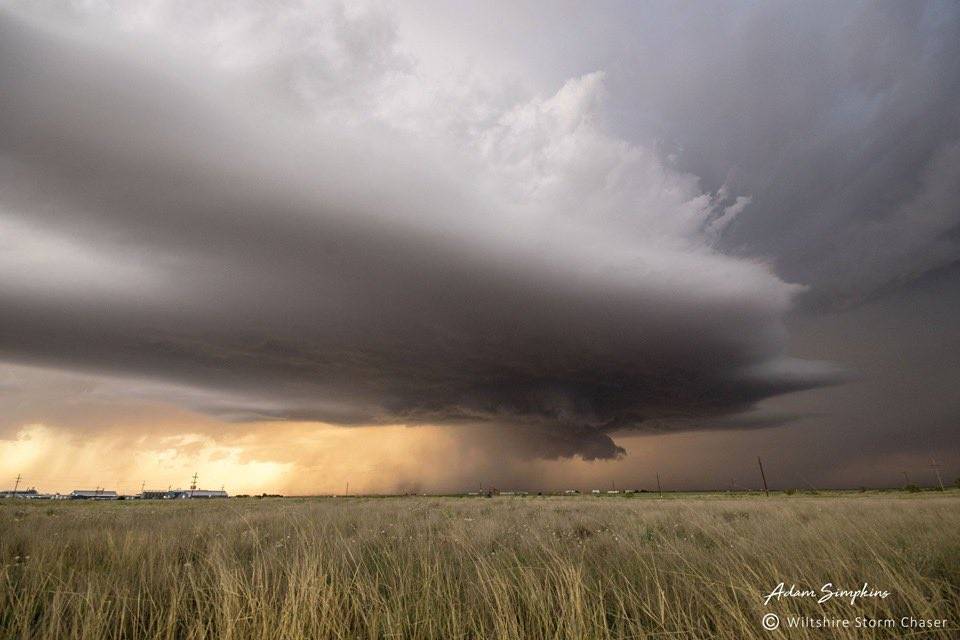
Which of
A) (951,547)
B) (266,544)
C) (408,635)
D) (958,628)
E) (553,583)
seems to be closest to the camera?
(958,628)

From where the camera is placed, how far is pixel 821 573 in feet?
19.3

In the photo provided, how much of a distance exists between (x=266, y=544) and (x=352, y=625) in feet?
19.7

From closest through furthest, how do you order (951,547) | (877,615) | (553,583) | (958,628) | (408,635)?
(958,628)
(408,635)
(877,615)
(553,583)
(951,547)

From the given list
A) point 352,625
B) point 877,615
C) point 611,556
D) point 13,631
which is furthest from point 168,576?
point 877,615

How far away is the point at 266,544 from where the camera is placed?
965 centimetres

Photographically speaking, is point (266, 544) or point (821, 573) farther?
point (266, 544)

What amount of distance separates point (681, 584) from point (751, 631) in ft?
6.45

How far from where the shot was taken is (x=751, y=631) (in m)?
4.01

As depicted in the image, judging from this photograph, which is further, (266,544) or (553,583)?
(266,544)

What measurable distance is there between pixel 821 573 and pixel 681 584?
183 cm

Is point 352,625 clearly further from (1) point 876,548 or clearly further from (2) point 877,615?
(1) point 876,548

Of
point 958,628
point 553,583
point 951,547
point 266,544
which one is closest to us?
point 958,628

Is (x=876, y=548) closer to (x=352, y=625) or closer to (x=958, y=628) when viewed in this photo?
(x=958, y=628)

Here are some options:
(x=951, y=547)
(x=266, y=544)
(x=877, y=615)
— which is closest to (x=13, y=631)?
(x=266, y=544)
